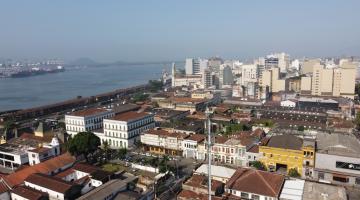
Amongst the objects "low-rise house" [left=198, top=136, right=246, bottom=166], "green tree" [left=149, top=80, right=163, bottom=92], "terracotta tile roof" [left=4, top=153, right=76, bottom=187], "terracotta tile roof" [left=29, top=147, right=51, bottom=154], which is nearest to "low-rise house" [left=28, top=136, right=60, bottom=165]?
"terracotta tile roof" [left=29, top=147, right=51, bottom=154]

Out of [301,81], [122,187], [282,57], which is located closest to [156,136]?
[122,187]

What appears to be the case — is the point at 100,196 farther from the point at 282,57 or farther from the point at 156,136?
the point at 282,57

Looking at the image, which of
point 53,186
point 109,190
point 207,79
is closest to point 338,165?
point 109,190

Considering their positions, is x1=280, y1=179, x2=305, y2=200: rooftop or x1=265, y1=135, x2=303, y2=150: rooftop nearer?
x1=280, y1=179, x2=305, y2=200: rooftop

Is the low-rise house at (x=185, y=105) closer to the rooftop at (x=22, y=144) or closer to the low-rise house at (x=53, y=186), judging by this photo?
the rooftop at (x=22, y=144)

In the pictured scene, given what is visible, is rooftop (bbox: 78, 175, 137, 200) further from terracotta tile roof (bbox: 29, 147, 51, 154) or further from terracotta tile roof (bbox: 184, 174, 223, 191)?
terracotta tile roof (bbox: 29, 147, 51, 154)

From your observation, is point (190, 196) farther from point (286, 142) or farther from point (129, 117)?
point (129, 117)

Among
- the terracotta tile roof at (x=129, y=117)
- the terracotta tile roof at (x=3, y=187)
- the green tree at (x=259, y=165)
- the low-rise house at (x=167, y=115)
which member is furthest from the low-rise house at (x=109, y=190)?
the low-rise house at (x=167, y=115)
